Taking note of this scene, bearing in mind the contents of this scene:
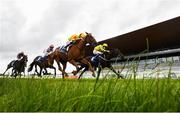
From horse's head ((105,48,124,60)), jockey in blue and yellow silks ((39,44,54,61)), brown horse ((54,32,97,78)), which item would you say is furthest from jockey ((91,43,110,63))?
jockey in blue and yellow silks ((39,44,54,61))

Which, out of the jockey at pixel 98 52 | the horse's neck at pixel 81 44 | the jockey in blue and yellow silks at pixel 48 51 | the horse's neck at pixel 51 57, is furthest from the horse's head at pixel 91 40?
the jockey in blue and yellow silks at pixel 48 51

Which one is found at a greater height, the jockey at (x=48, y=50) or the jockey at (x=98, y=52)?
the jockey at (x=48, y=50)

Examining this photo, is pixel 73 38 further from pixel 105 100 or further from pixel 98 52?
pixel 105 100

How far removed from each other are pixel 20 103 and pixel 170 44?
1445 inches

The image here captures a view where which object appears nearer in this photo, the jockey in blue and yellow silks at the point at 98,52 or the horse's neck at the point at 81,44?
the horse's neck at the point at 81,44

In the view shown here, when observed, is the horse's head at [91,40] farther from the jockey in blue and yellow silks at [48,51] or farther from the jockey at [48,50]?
the jockey at [48,50]

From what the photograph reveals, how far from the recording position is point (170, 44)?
133 ft

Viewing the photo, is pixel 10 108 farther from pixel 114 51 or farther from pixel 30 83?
pixel 114 51

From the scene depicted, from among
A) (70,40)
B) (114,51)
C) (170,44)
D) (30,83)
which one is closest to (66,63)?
(70,40)

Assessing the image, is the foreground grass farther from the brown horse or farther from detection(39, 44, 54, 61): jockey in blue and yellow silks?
detection(39, 44, 54, 61): jockey in blue and yellow silks

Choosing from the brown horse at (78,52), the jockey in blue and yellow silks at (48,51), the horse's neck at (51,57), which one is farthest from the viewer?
the jockey in blue and yellow silks at (48,51)

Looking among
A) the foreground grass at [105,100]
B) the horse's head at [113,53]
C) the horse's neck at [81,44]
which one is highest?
the horse's neck at [81,44]

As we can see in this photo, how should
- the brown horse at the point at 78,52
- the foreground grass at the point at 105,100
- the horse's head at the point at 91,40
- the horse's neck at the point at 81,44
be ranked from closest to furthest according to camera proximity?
the foreground grass at the point at 105,100 → the horse's head at the point at 91,40 → the brown horse at the point at 78,52 → the horse's neck at the point at 81,44

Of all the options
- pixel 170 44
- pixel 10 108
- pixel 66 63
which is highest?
pixel 170 44
